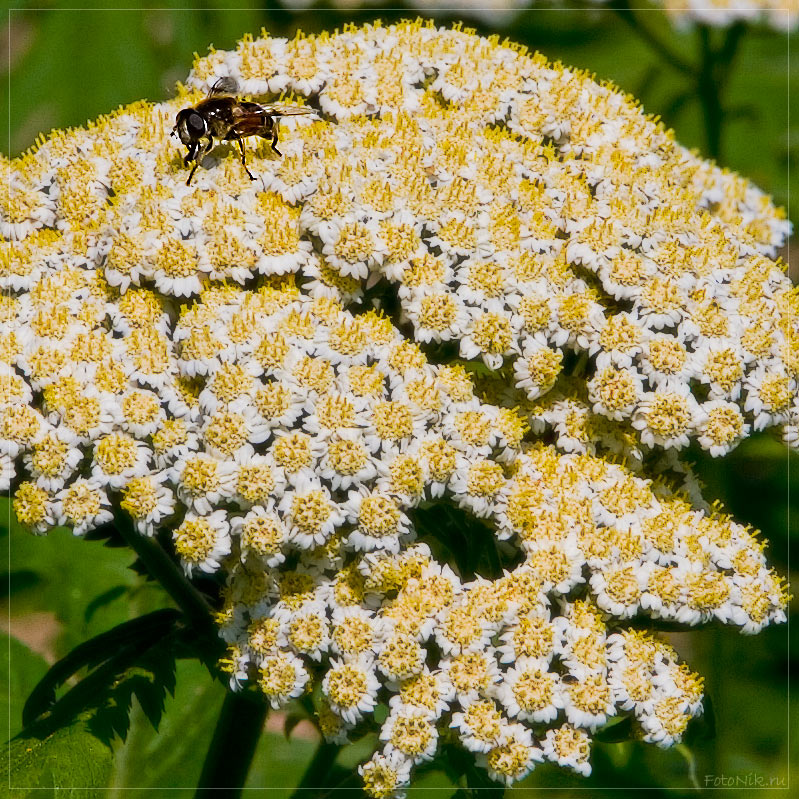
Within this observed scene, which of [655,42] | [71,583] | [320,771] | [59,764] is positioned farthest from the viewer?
[655,42]

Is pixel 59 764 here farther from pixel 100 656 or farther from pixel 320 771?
pixel 320 771

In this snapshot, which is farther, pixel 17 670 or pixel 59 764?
pixel 17 670

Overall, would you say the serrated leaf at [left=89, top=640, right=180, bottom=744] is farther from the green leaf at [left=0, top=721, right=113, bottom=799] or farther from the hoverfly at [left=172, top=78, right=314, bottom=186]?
the hoverfly at [left=172, top=78, right=314, bottom=186]

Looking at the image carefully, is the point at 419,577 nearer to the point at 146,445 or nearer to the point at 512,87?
the point at 146,445

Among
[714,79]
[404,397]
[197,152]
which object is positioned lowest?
[404,397]

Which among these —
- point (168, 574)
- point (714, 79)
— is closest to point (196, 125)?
point (168, 574)

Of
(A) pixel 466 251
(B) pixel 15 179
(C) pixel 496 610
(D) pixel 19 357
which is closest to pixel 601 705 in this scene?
(C) pixel 496 610

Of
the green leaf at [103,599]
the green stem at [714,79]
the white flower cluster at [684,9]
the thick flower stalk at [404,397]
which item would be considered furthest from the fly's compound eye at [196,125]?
the white flower cluster at [684,9]

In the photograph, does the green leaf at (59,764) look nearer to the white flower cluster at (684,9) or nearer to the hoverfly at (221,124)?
the hoverfly at (221,124)
